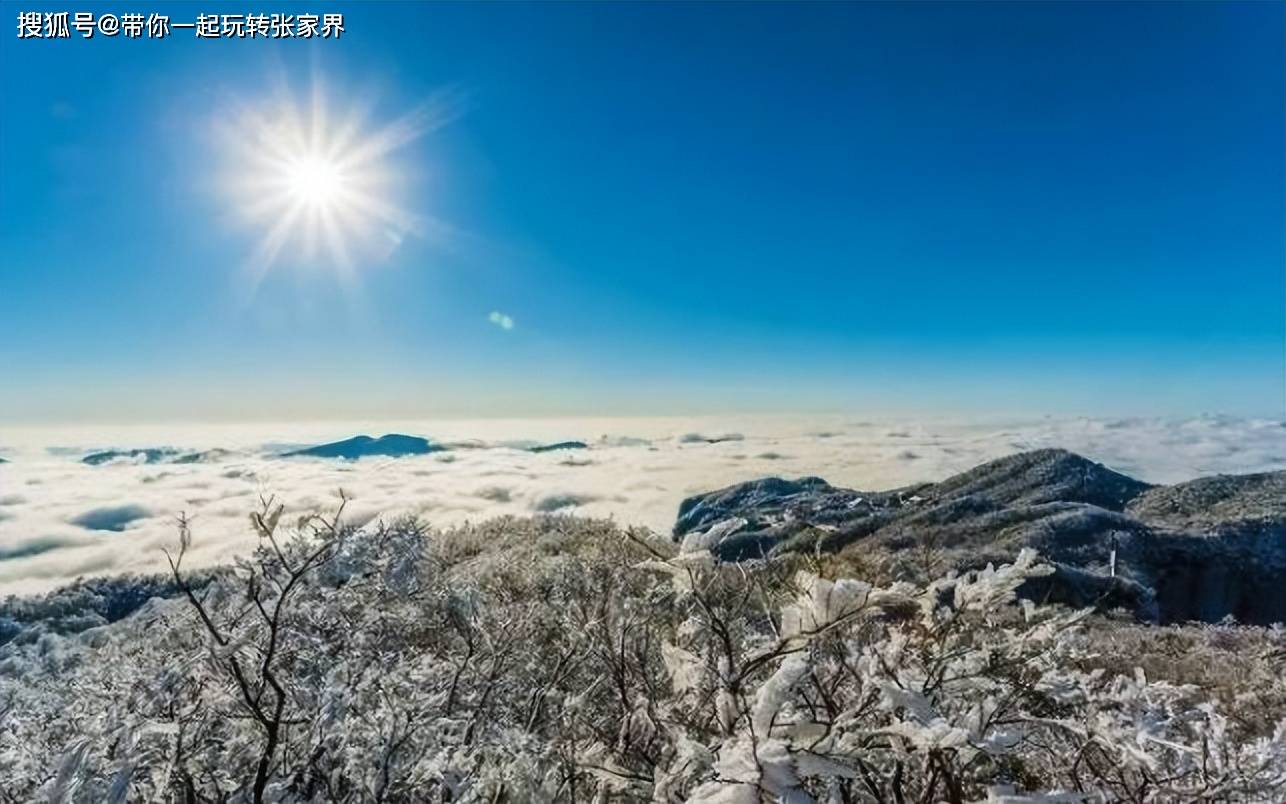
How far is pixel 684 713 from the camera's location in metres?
2.49

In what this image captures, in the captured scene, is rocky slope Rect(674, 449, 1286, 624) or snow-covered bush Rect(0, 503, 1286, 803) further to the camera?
rocky slope Rect(674, 449, 1286, 624)

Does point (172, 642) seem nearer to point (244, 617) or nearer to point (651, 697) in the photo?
point (244, 617)

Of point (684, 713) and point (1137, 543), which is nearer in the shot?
point (684, 713)

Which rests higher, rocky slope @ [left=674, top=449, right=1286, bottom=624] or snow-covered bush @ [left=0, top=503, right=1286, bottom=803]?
snow-covered bush @ [left=0, top=503, right=1286, bottom=803]

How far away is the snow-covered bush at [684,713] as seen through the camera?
1.43 m

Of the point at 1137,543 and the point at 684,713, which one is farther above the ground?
the point at 684,713

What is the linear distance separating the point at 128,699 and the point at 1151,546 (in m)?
62.9

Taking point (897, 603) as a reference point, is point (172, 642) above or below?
below

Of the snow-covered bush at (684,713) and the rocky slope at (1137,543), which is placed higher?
the snow-covered bush at (684,713)

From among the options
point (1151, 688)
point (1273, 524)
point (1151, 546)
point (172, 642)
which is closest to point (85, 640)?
point (172, 642)

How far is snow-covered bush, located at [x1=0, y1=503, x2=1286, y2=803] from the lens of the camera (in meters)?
1.43

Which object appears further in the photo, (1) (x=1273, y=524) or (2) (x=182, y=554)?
(1) (x=1273, y=524)

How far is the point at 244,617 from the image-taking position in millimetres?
3316

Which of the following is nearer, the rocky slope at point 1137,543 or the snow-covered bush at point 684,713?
the snow-covered bush at point 684,713
